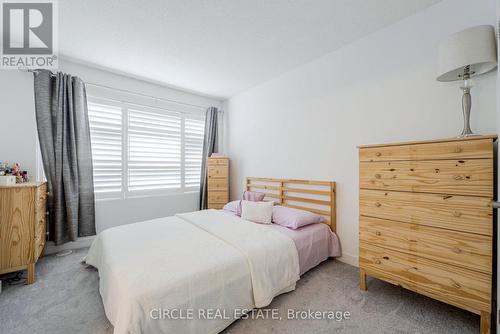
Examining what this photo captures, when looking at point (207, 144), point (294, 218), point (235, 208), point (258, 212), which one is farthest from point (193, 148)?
point (294, 218)

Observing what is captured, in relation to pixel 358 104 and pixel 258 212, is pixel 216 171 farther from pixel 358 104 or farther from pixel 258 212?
pixel 358 104

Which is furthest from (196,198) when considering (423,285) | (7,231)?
(423,285)

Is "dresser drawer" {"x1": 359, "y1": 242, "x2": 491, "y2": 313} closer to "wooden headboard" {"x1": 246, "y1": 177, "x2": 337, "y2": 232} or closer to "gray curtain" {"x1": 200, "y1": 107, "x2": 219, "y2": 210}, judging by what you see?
"wooden headboard" {"x1": 246, "y1": 177, "x2": 337, "y2": 232}

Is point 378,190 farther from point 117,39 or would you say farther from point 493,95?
point 117,39

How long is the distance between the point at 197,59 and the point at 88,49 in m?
1.33

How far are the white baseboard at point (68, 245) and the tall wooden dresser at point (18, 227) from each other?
0.87 m

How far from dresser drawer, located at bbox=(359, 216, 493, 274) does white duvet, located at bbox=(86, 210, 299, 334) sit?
774 millimetres

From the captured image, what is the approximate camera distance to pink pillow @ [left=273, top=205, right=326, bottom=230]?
93.2 inches

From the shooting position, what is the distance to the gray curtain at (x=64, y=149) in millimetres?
2627

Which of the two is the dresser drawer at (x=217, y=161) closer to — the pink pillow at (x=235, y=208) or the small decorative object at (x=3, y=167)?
the pink pillow at (x=235, y=208)

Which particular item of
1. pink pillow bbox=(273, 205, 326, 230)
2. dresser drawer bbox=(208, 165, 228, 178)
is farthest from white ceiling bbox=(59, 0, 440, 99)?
pink pillow bbox=(273, 205, 326, 230)

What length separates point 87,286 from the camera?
1.98 metres

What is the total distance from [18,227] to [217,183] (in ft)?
8.48

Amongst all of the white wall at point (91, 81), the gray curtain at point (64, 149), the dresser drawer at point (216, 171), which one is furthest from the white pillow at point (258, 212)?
the gray curtain at point (64, 149)
